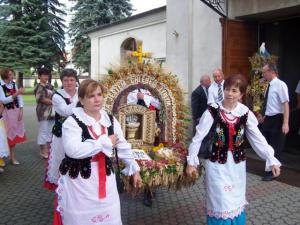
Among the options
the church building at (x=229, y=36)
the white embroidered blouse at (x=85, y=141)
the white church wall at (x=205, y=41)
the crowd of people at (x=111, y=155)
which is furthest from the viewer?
the white church wall at (x=205, y=41)

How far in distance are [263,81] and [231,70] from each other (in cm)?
109

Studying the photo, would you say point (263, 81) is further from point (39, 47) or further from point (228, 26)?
point (39, 47)

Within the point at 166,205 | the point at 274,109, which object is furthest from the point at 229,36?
the point at 166,205

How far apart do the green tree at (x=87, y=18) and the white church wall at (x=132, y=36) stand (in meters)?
8.49

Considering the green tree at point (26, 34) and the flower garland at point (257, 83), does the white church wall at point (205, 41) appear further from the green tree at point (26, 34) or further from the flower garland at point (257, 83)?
the green tree at point (26, 34)

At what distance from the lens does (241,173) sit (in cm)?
362

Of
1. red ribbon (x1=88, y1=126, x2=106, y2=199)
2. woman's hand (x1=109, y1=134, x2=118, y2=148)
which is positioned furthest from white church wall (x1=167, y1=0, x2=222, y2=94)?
red ribbon (x1=88, y1=126, x2=106, y2=199)

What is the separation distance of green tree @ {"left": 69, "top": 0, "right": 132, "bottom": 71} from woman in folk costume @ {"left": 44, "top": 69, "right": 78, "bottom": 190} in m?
22.5

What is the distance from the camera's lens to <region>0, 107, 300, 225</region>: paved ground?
15.7ft

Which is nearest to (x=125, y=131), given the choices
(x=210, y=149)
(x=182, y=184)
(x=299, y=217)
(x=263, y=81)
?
(x=182, y=184)

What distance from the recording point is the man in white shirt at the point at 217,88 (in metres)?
7.96

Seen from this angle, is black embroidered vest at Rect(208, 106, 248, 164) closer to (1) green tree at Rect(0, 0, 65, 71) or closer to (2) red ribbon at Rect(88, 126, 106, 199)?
(2) red ribbon at Rect(88, 126, 106, 199)

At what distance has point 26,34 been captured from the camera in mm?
30062

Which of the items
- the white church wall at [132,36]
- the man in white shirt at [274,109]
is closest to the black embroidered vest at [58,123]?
the man in white shirt at [274,109]
